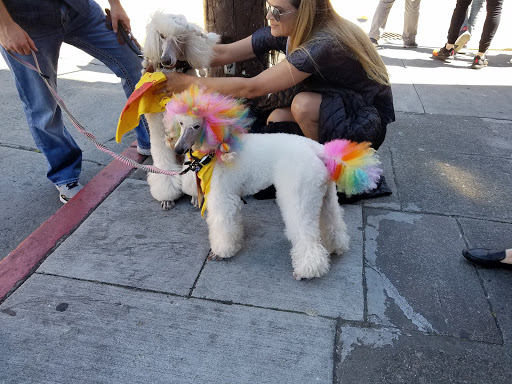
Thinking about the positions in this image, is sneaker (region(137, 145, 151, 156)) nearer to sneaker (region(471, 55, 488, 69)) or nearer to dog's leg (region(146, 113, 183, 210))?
dog's leg (region(146, 113, 183, 210))

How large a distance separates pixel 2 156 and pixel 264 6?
293cm

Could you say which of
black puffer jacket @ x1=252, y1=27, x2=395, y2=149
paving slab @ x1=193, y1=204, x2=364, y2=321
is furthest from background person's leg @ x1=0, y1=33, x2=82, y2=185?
paving slab @ x1=193, y1=204, x2=364, y2=321

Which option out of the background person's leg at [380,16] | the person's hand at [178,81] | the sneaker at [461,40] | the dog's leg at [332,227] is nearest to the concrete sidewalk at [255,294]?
the dog's leg at [332,227]

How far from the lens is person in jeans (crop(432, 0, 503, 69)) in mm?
5656

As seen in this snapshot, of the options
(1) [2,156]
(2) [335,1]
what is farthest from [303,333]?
(2) [335,1]

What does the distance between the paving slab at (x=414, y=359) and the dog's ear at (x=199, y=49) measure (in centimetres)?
192

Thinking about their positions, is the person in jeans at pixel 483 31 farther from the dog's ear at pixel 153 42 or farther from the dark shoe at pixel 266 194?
the dog's ear at pixel 153 42

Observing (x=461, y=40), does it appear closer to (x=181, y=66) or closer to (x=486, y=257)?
(x=486, y=257)

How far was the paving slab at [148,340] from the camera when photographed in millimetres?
1862

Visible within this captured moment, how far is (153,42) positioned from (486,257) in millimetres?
2508

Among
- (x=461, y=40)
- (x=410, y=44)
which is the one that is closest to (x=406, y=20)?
(x=410, y=44)

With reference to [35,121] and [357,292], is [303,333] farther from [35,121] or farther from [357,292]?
[35,121]

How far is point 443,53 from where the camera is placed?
6559 mm

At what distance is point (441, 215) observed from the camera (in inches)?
116
